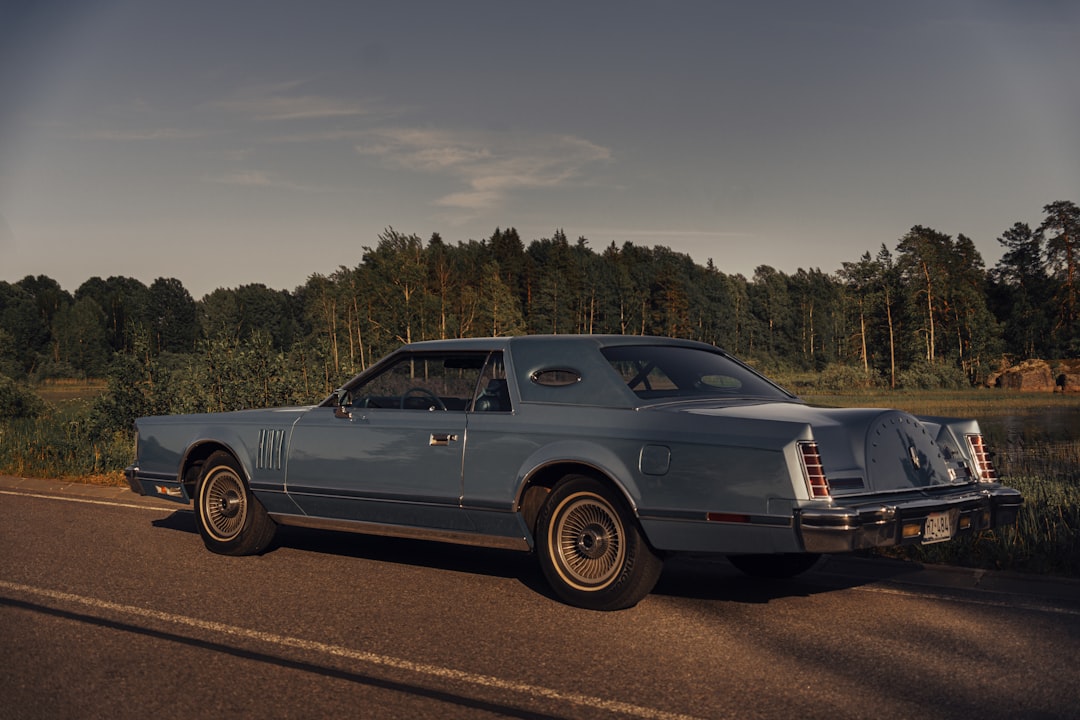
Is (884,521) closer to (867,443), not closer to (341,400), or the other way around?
(867,443)

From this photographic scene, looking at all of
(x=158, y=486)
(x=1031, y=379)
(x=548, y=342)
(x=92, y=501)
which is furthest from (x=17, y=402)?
(x=1031, y=379)

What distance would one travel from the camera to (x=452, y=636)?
5445 millimetres

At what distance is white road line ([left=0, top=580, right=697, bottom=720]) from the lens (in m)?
4.23

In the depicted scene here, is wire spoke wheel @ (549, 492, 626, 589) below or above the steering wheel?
below

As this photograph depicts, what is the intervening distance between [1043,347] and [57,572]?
9724 cm

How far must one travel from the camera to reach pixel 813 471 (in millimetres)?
5422

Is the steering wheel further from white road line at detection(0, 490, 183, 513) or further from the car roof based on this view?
white road line at detection(0, 490, 183, 513)

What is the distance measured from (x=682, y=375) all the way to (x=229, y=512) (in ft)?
12.9

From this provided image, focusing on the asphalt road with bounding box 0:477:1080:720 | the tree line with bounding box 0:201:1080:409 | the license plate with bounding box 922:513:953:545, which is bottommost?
the asphalt road with bounding box 0:477:1080:720

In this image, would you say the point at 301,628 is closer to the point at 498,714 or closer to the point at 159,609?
the point at 159,609

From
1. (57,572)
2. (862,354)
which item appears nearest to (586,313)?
(862,354)

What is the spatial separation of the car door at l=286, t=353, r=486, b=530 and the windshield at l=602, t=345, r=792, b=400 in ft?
3.65

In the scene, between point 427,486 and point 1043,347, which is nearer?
point 427,486

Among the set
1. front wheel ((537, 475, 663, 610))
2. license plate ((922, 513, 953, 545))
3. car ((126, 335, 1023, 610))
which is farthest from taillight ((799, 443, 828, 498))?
front wheel ((537, 475, 663, 610))
